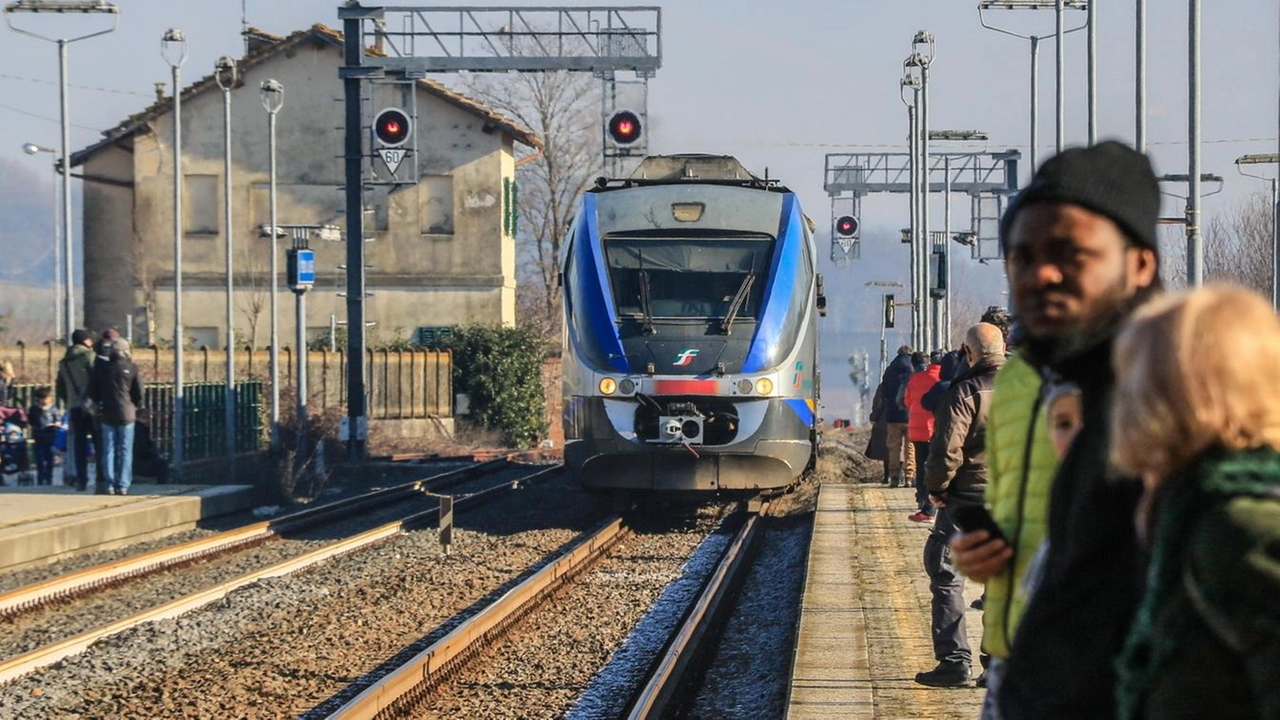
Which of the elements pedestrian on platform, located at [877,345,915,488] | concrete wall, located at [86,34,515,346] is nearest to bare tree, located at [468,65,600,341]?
concrete wall, located at [86,34,515,346]

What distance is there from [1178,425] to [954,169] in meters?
44.9

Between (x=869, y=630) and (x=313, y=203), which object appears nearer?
(x=869, y=630)

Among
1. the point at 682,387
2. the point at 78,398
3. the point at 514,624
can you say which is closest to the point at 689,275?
the point at 682,387

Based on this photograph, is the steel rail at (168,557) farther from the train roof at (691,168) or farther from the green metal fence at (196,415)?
the train roof at (691,168)

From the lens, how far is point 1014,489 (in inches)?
137

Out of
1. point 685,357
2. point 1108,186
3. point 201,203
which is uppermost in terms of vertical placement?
point 201,203

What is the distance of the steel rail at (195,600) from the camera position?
977 cm

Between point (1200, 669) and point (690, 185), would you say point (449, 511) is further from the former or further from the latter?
point (1200, 669)

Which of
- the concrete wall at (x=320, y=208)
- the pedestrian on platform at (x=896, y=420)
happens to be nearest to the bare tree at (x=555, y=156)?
the concrete wall at (x=320, y=208)

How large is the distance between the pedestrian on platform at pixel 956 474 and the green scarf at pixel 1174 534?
13.1ft

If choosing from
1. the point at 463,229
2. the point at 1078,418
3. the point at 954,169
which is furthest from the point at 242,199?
the point at 1078,418

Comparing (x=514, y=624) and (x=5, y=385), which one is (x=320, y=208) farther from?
(x=514, y=624)

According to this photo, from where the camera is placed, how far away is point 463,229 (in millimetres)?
43719

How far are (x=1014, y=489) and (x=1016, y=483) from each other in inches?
0.5
